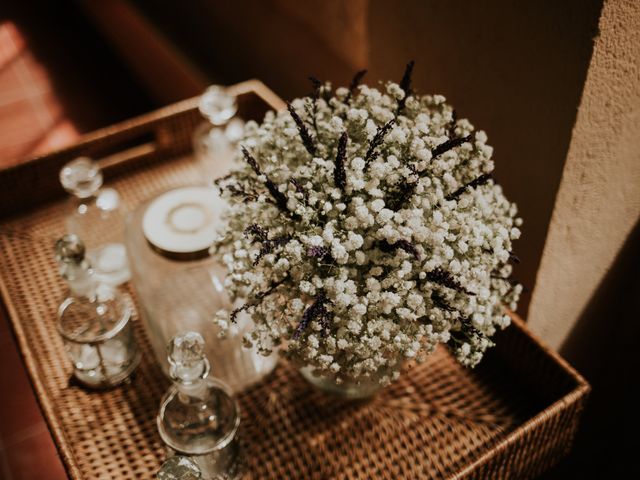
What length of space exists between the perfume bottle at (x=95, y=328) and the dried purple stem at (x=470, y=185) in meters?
0.64

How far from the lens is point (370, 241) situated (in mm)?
750

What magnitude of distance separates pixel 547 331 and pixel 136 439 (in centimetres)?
89

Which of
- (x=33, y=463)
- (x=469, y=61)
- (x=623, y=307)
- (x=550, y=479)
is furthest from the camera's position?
(x=33, y=463)

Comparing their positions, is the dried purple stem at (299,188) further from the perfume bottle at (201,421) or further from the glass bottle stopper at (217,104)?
the glass bottle stopper at (217,104)

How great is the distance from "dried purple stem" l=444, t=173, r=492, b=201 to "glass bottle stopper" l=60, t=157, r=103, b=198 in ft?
2.60

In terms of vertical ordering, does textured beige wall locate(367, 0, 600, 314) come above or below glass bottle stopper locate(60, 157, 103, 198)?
below

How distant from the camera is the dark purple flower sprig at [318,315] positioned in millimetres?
724

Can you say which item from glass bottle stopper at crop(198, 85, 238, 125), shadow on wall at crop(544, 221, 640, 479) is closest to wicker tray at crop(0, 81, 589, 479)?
shadow on wall at crop(544, 221, 640, 479)

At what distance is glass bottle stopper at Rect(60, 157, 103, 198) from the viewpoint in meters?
1.24

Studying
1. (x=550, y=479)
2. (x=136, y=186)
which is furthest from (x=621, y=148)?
(x=136, y=186)

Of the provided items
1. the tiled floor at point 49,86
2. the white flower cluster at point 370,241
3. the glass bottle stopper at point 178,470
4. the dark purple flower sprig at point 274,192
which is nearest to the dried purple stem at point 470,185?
the white flower cluster at point 370,241

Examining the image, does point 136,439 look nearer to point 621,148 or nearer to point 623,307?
point 621,148

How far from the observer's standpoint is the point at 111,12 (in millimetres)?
3107

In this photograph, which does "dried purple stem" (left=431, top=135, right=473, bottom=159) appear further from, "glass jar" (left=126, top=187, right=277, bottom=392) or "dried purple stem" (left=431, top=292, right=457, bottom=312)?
"glass jar" (left=126, top=187, right=277, bottom=392)
